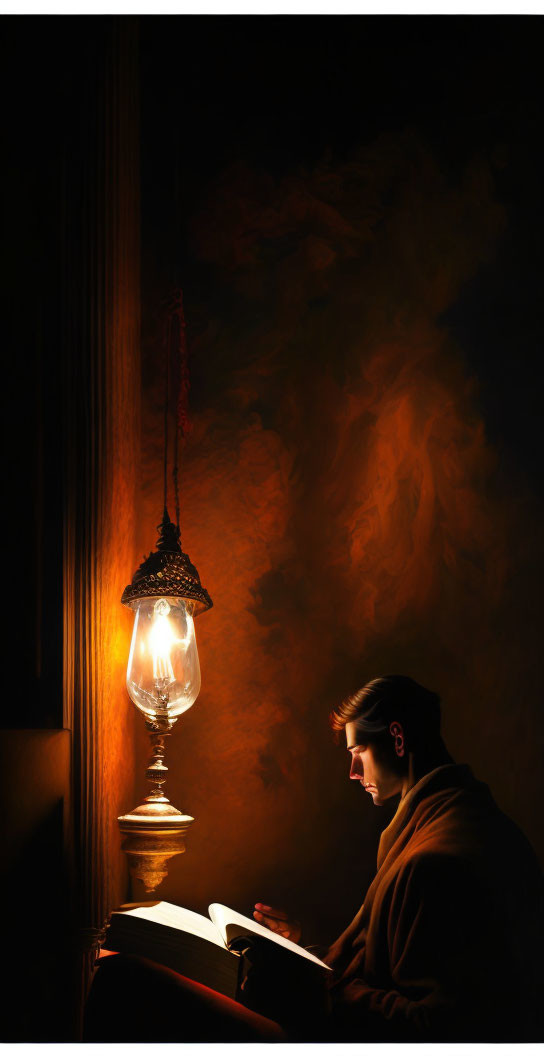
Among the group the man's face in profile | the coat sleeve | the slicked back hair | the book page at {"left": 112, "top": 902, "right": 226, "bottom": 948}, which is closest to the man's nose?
the man's face in profile

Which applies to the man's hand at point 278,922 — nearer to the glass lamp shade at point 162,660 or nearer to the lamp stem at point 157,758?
the lamp stem at point 157,758

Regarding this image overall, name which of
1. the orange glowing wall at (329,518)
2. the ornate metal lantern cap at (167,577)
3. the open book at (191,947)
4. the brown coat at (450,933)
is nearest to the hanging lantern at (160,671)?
the ornate metal lantern cap at (167,577)

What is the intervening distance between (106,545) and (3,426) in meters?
0.47

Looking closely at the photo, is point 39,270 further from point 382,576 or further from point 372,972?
point 372,972

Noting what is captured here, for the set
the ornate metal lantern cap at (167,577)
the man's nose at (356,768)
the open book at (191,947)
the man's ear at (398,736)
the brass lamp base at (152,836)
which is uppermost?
the ornate metal lantern cap at (167,577)

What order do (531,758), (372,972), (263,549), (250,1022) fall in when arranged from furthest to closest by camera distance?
(263,549), (531,758), (372,972), (250,1022)

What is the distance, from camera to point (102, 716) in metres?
2.51

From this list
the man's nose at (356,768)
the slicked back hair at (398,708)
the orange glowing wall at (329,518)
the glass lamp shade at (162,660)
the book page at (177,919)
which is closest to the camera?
the book page at (177,919)

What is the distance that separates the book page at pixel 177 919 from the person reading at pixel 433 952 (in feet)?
0.42

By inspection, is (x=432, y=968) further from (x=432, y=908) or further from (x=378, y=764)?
(x=378, y=764)

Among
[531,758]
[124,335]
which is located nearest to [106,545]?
[124,335]

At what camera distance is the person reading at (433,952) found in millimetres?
1814

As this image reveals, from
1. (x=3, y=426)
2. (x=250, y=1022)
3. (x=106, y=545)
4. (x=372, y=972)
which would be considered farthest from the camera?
(x=106, y=545)

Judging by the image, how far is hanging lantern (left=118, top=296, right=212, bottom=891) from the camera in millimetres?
2484
